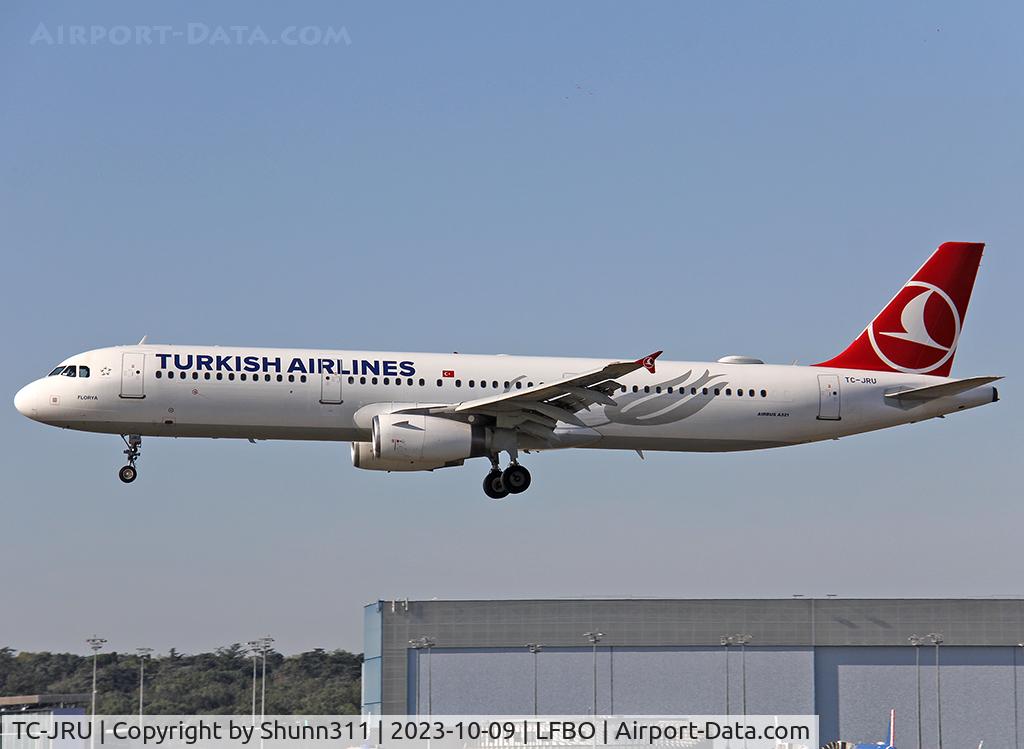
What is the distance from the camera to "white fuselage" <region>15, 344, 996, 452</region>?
149 ft

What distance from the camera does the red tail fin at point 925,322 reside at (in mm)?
53625

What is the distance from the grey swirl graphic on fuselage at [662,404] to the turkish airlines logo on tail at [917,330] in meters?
8.34

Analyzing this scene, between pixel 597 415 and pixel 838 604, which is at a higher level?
pixel 597 415

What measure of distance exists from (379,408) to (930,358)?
66.9 ft

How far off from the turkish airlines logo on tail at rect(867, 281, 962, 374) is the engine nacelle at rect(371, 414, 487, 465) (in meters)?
16.2

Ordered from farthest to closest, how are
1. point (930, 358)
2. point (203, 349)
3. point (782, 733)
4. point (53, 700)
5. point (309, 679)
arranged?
1. point (309, 679)
2. point (53, 700)
3. point (782, 733)
4. point (930, 358)
5. point (203, 349)

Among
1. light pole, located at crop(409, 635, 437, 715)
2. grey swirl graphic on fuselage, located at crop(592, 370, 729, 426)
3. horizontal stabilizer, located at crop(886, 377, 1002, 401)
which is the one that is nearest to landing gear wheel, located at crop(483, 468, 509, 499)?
grey swirl graphic on fuselage, located at crop(592, 370, 729, 426)

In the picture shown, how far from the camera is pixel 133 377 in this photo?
45.2 m

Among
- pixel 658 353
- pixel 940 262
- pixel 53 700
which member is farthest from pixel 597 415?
pixel 53 700

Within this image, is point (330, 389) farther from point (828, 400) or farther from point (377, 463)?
point (828, 400)

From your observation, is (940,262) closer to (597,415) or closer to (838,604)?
(597,415)

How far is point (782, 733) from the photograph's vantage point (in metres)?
76.8
